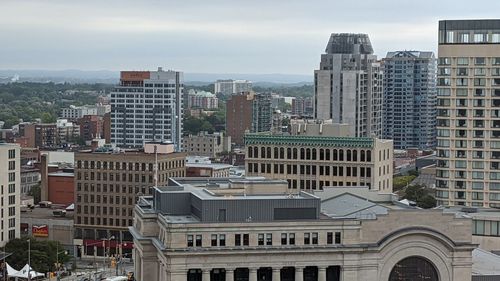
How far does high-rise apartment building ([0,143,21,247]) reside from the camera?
17138cm

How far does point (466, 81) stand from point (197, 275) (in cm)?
7698

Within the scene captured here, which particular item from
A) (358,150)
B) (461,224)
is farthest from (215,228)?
(358,150)

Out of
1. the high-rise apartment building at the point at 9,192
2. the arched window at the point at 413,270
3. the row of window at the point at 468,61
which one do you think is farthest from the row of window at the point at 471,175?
the high-rise apartment building at the point at 9,192

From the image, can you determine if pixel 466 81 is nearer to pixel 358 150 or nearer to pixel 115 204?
pixel 358 150

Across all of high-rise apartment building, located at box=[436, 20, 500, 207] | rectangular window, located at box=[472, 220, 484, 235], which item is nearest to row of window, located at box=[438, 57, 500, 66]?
high-rise apartment building, located at box=[436, 20, 500, 207]

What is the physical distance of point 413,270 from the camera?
10456 cm

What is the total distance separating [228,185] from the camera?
118 m

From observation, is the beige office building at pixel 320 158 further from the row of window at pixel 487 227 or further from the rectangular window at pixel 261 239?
the rectangular window at pixel 261 239

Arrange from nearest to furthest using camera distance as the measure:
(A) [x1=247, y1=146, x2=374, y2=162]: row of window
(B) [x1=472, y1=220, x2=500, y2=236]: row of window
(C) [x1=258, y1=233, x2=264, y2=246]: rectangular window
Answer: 1. (C) [x1=258, y1=233, x2=264, y2=246]: rectangular window
2. (B) [x1=472, y1=220, x2=500, y2=236]: row of window
3. (A) [x1=247, y1=146, x2=374, y2=162]: row of window

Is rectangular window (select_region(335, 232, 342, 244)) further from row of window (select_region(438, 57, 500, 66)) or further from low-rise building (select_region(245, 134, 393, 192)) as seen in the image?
row of window (select_region(438, 57, 500, 66))

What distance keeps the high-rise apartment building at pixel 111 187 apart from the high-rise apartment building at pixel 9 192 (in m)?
16.4

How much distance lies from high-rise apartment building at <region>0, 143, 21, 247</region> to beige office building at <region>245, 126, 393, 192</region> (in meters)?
39.3

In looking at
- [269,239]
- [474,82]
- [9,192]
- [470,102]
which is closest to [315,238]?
[269,239]

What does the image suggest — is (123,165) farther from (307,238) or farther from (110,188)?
(307,238)
